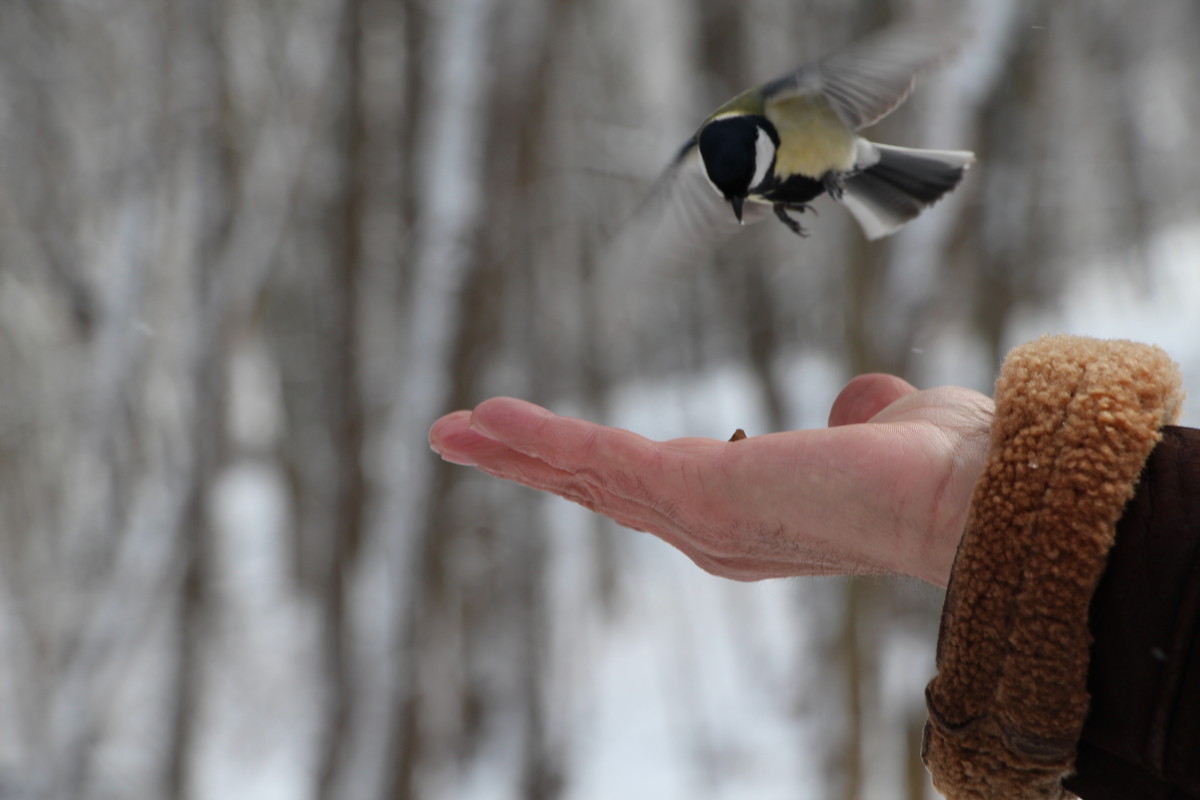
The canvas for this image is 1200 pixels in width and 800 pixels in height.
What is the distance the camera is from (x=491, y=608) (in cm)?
452

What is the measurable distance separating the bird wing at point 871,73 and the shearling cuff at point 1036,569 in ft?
2.63

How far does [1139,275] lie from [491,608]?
11344mm

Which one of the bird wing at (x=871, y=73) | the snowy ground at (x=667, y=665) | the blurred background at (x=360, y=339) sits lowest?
the snowy ground at (x=667, y=665)

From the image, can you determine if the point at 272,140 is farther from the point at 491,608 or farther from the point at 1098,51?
the point at 1098,51

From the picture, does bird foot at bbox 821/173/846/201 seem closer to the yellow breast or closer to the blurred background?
the yellow breast

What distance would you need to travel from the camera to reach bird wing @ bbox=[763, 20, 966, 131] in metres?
1.75

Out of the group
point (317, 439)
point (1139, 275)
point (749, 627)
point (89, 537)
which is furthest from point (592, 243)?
point (1139, 275)

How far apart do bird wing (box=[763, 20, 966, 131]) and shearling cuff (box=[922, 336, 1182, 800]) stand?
0.80 metres

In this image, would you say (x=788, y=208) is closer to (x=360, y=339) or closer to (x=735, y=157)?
(x=735, y=157)

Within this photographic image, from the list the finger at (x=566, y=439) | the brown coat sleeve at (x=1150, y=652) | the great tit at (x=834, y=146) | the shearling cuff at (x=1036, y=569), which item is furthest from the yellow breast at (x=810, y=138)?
the brown coat sleeve at (x=1150, y=652)

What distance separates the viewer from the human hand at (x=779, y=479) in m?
1.36

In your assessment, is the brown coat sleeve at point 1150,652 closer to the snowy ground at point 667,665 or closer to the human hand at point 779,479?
the human hand at point 779,479

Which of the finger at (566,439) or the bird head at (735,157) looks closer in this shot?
the finger at (566,439)

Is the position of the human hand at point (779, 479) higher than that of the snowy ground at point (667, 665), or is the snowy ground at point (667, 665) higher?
the human hand at point (779, 479)
